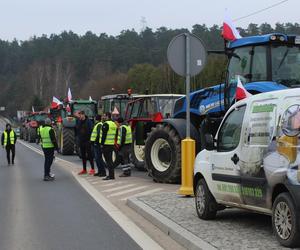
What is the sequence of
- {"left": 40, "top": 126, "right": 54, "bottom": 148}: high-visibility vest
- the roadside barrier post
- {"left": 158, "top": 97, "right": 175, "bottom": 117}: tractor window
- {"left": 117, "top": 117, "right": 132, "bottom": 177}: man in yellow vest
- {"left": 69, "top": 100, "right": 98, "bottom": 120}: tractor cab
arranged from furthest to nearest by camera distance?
{"left": 69, "top": 100, "right": 98, "bottom": 120}: tractor cab, {"left": 158, "top": 97, "right": 175, "bottom": 117}: tractor window, {"left": 117, "top": 117, "right": 132, "bottom": 177}: man in yellow vest, {"left": 40, "top": 126, "right": 54, "bottom": 148}: high-visibility vest, the roadside barrier post

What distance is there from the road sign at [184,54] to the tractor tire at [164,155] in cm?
312

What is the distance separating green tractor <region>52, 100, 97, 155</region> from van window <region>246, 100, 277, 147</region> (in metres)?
19.4

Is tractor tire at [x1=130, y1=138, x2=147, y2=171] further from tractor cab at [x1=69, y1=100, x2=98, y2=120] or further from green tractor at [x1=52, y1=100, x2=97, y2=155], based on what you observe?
tractor cab at [x1=69, y1=100, x2=98, y2=120]

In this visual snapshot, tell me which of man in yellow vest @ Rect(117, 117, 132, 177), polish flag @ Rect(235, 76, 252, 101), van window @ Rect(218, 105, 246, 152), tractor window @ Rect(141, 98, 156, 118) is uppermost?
polish flag @ Rect(235, 76, 252, 101)

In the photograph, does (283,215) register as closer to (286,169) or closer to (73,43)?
(286,169)

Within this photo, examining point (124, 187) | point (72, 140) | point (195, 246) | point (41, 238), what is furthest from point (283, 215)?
point (72, 140)

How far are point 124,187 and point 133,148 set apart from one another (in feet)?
14.2

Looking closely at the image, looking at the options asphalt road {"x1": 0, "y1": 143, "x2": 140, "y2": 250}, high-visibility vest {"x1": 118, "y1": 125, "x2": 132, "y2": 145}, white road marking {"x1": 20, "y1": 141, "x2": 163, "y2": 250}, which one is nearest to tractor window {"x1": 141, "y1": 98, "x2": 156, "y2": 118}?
high-visibility vest {"x1": 118, "y1": 125, "x2": 132, "y2": 145}

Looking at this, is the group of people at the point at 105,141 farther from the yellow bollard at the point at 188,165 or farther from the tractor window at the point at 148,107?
the yellow bollard at the point at 188,165

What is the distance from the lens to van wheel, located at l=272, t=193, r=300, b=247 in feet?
21.2

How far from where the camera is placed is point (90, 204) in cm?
1137

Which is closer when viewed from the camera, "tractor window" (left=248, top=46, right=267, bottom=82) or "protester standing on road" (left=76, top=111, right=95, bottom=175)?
"tractor window" (left=248, top=46, right=267, bottom=82)

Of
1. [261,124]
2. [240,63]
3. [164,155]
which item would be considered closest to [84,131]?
[164,155]

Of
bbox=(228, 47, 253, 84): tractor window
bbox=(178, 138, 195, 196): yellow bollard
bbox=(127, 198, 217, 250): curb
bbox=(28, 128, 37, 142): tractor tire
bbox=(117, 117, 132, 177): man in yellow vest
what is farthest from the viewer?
bbox=(28, 128, 37, 142): tractor tire
